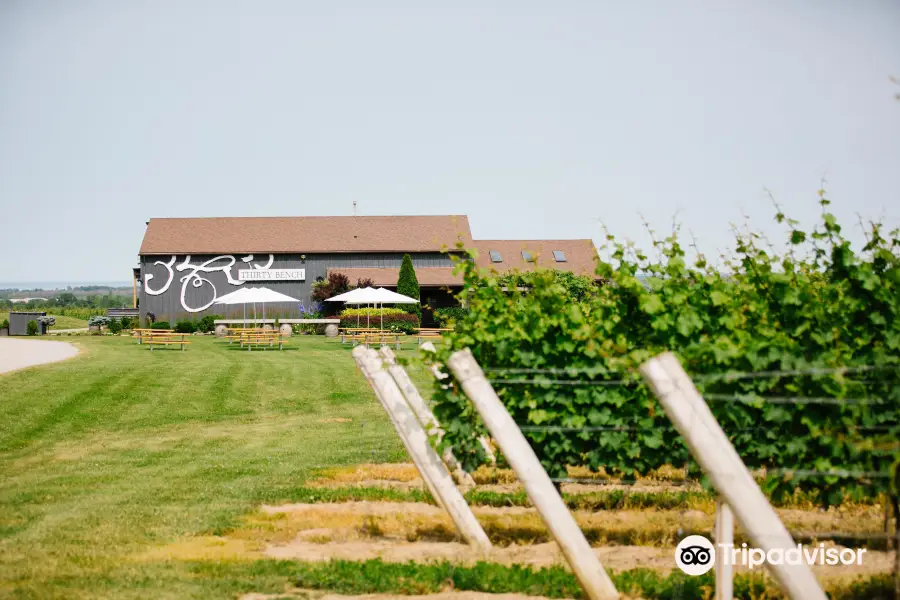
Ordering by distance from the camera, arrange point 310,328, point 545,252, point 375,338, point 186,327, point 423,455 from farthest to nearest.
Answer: point 545,252, point 186,327, point 310,328, point 375,338, point 423,455

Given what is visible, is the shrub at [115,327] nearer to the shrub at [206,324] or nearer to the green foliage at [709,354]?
the shrub at [206,324]

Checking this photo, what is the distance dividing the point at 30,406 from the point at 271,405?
4.78m

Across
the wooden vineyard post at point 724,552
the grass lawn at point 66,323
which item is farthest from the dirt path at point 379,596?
the grass lawn at point 66,323

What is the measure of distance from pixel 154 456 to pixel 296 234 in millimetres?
42030

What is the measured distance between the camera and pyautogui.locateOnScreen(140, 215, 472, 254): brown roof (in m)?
52.7

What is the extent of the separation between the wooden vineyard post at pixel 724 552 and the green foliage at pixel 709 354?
688 millimetres

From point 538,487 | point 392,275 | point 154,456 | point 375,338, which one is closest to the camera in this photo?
point 538,487

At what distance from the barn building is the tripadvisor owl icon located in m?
44.4

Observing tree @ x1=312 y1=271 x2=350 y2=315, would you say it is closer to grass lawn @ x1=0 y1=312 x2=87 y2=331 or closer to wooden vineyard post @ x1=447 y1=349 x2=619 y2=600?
grass lawn @ x1=0 y1=312 x2=87 y2=331

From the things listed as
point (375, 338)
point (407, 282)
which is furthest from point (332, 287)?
point (375, 338)

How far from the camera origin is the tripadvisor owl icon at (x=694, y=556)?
581 cm

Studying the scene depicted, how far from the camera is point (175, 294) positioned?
52.0 metres

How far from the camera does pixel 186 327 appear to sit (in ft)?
155

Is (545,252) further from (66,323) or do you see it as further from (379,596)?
(379,596)
